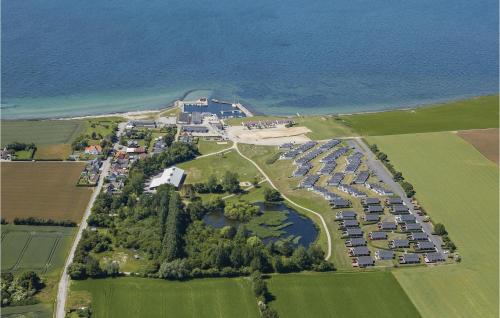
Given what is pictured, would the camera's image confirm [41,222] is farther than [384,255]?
Yes

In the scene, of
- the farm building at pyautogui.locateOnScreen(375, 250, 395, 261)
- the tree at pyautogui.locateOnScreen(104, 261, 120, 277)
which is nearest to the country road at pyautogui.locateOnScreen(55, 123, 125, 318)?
the tree at pyautogui.locateOnScreen(104, 261, 120, 277)

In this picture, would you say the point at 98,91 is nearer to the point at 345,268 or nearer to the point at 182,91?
the point at 182,91

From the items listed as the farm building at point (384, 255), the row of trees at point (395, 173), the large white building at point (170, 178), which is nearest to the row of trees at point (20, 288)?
the large white building at point (170, 178)

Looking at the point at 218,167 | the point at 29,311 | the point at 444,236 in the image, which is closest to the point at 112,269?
the point at 29,311

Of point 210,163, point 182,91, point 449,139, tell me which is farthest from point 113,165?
point 449,139

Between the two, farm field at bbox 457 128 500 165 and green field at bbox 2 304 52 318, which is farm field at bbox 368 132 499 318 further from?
green field at bbox 2 304 52 318

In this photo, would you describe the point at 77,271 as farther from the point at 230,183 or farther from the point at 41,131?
the point at 41,131

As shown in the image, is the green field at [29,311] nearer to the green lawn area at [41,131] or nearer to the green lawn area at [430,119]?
the green lawn area at [41,131]
